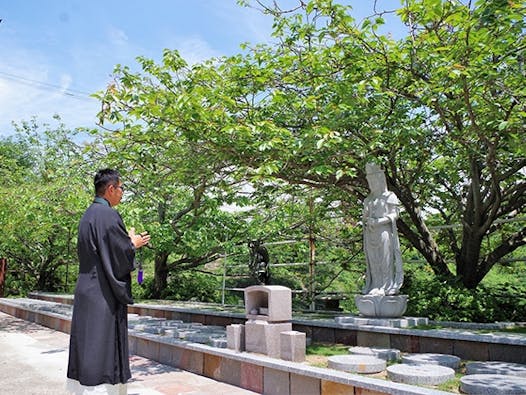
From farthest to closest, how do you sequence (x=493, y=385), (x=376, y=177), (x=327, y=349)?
(x=376, y=177) → (x=327, y=349) → (x=493, y=385)

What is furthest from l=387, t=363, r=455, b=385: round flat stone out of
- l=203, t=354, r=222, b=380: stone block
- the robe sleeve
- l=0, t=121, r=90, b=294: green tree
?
l=0, t=121, r=90, b=294: green tree

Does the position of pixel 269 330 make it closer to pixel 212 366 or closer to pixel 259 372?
pixel 259 372

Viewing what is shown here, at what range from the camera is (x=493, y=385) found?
432cm

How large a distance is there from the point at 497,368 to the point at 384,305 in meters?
2.43

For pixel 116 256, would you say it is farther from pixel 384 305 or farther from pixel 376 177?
pixel 376 177

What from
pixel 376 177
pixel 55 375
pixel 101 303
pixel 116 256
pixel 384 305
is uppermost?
→ pixel 376 177

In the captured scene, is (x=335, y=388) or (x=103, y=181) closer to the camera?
(x=103, y=181)

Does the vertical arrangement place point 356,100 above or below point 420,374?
above

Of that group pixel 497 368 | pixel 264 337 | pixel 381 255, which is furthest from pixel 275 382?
pixel 381 255

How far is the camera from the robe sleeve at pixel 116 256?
142 inches

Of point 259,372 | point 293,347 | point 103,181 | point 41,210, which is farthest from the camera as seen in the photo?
point 41,210

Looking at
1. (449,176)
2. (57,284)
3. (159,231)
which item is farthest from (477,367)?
(57,284)

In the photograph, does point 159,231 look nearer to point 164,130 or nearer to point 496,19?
point 164,130

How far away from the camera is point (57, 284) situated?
23.0 m
